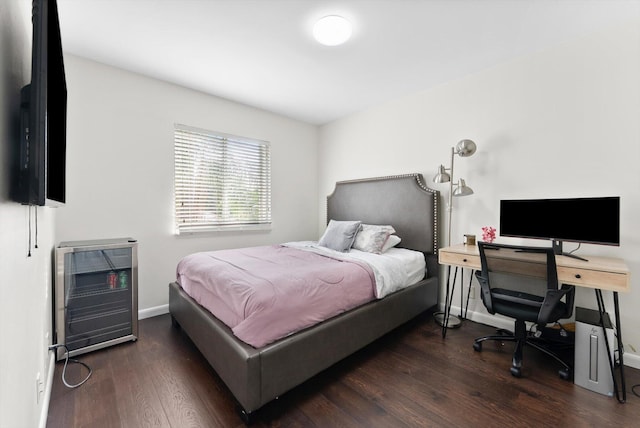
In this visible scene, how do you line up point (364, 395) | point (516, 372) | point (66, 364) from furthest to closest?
point (66, 364) → point (516, 372) → point (364, 395)

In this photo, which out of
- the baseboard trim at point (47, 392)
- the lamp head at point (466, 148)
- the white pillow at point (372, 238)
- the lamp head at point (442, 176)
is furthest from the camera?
the white pillow at point (372, 238)

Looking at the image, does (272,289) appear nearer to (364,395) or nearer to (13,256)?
(364,395)

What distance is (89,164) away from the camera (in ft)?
8.50

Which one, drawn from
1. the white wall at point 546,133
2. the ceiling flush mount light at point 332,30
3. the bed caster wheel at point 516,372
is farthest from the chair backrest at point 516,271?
the ceiling flush mount light at point 332,30

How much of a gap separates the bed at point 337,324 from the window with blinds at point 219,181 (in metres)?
0.97

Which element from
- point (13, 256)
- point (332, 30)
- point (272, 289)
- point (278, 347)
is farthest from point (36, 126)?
point (332, 30)

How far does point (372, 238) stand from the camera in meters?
3.01

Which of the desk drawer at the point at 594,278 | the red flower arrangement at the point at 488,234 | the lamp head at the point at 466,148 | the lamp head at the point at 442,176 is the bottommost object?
the desk drawer at the point at 594,278

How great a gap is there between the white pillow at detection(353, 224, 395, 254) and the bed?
343mm

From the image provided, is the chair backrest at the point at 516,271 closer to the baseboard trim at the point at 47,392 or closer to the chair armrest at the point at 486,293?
the chair armrest at the point at 486,293

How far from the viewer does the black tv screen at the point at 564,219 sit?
193 centimetres

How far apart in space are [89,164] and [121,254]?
37.3 inches

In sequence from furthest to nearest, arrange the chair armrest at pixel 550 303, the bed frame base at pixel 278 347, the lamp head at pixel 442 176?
the lamp head at pixel 442 176, the chair armrest at pixel 550 303, the bed frame base at pixel 278 347

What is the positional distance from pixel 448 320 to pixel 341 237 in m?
1.39
